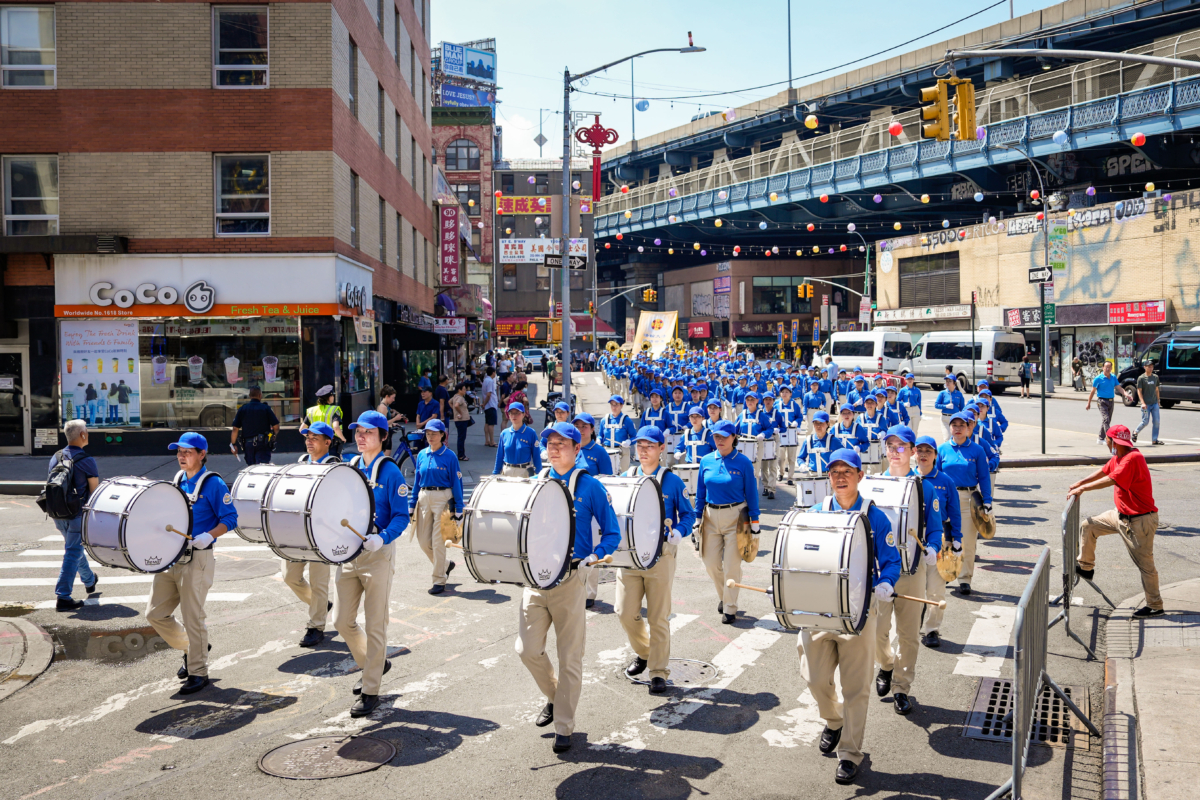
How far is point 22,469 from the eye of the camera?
19672 millimetres

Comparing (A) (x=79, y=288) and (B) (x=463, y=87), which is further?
(B) (x=463, y=87)

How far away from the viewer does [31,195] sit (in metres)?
21.8

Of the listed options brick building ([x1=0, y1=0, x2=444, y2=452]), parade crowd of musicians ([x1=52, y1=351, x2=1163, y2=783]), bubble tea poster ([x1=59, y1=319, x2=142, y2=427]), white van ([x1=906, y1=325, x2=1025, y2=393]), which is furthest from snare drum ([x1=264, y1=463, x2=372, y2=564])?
white van ([x1=906, y1=325, x2=1025, y2=393])

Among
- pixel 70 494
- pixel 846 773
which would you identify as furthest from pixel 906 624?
pixel 70 494

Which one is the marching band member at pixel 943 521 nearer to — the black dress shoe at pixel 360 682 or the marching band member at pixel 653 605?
the marching band member at pixel 653 605

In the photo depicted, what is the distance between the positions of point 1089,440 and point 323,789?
23.0 metres

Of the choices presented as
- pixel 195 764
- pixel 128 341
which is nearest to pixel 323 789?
pixel 195 764

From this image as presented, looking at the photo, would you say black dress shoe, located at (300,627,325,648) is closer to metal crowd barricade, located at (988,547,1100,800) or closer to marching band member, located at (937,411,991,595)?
metal crowd barricade, located at (988,547,1100,800)

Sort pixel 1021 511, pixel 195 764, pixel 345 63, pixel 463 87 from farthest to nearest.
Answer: pixel 463 87 → pixel 345 63 → pixel 1021 511 → pixel 195 764

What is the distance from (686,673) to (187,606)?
3.95m

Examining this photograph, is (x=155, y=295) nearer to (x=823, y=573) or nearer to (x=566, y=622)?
(x=566, y=622)

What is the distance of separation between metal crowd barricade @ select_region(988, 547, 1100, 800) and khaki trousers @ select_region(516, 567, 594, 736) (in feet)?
8.48

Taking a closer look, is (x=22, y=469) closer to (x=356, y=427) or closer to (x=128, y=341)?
(x=128, y=341)

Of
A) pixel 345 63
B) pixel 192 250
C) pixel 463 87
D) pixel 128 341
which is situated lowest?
pixel 128 341
